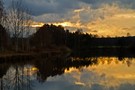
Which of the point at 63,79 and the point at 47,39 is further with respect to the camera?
the point at 47,39

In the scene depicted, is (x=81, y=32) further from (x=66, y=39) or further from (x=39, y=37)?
(x=39, y=37)

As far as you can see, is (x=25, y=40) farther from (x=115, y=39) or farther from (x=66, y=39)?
(x=115, y=39)

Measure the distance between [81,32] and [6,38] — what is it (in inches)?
3702

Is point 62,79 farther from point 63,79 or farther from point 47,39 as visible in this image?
point 47,39

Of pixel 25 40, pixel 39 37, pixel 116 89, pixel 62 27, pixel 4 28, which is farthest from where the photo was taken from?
pixel 62 27

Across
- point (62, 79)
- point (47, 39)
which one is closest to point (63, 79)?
point (62, 79)

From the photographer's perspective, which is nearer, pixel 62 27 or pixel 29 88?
pixel 29 88

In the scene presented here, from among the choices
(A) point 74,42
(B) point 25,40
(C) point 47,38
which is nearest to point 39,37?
(C) point 47,38

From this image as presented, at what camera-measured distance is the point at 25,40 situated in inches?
2928

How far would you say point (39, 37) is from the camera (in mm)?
100438

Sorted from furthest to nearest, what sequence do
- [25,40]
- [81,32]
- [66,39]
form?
[81,32] → [66,39] → [25,40]

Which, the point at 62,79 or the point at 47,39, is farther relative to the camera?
the point at 47,39

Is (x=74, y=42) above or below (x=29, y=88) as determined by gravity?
below

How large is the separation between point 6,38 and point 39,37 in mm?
33257
